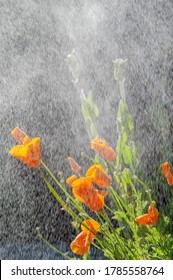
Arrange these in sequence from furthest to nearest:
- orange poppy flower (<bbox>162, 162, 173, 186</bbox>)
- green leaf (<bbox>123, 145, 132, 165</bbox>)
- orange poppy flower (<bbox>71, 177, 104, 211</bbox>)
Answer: green leaf (<bbox>123, 145, 132, 165</bbox>) < orange poppy flower (<bbox>162, 162, 173, 186</bbox>) < orange poppy flower (<bbox>71, 177, 104, 211</bbox>)

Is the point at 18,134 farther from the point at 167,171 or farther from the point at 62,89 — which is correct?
the point at 62,89

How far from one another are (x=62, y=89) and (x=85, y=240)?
1590mm

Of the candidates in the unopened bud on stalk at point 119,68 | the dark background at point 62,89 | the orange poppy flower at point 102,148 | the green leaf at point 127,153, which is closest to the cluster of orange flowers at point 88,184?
the orange poppy flower at point 102,148

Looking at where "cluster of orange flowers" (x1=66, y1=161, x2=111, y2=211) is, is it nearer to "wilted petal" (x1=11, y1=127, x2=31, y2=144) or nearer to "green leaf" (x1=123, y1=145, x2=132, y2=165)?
"wilted petal" (x1=11, y1=127, x2=31, y2=144)

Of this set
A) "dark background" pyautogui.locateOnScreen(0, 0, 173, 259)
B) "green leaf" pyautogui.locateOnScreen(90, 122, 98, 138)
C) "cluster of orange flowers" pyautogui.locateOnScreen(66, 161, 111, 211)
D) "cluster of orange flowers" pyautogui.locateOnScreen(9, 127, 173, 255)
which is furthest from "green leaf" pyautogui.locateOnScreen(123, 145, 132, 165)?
"dark background" pyautogui.locateOnScreen(0, 0, 173, 259)

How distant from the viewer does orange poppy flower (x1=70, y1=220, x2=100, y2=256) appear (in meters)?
1.45

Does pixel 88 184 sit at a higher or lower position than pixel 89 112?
lower

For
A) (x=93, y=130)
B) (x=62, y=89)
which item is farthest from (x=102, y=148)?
(x=62, y=89)

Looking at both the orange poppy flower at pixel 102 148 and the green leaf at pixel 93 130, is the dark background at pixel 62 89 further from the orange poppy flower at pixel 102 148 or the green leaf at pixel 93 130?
the orange poppy flower at pixel 102 148

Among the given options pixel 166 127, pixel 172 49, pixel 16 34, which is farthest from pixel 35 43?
pixel 166 127

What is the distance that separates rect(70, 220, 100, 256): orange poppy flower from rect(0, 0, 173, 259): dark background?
100cm

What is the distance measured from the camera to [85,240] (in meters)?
1.46

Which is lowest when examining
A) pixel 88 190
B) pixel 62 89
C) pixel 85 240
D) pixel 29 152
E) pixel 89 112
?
pixel 85 240
